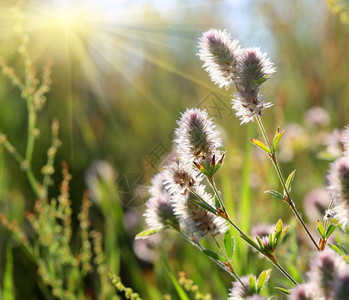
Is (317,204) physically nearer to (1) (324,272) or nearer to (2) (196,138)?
(2) (196,138)

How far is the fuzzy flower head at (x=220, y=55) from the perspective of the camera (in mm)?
744

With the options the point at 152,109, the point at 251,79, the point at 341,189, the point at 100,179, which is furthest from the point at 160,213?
the point at 152,109

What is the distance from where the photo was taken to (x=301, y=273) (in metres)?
1.29

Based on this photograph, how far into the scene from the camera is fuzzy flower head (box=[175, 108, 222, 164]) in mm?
711

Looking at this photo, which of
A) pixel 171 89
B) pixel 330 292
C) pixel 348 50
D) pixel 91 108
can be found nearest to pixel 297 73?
pixel 348 50

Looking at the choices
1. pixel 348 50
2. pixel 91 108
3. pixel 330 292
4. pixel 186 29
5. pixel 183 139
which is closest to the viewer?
pixel 330 292

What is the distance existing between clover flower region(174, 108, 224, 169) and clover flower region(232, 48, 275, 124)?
6 cm

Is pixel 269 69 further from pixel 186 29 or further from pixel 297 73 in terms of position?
pixel 186 29

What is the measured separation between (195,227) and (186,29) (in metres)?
3.07

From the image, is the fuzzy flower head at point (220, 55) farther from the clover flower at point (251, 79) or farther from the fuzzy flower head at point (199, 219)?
the fuzzy flower head at point (199, 219)

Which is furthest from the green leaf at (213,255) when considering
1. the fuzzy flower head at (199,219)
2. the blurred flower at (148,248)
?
the blurred flower at (148,248)

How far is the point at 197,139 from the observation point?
714 mm

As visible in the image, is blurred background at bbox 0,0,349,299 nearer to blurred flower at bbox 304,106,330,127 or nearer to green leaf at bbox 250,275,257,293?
blurred flower at bbox 304,106,330,127

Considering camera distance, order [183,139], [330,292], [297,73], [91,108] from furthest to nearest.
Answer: [91,108]
[297,73]
[183,139]
[330,292]
